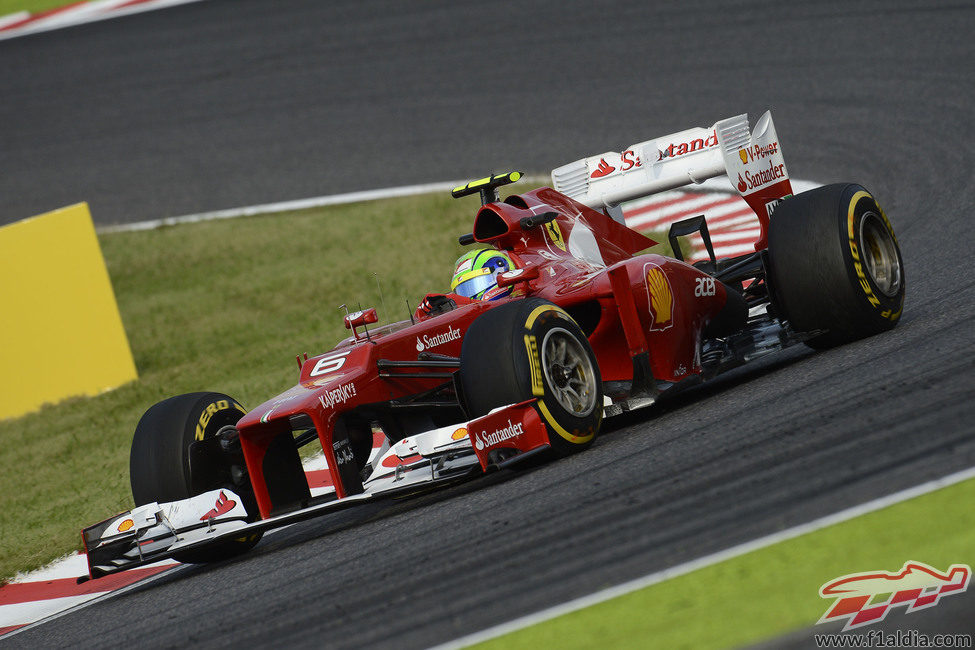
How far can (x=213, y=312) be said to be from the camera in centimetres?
1504

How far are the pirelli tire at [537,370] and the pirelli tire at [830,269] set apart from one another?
1.53 metres

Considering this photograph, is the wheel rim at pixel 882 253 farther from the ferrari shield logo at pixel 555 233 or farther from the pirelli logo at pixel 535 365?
the pirelli logo at pixel 535 365

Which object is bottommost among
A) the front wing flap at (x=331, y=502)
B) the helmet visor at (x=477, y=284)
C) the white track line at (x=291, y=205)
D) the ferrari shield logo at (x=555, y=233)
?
the front wing flap at (x=331, y=502)

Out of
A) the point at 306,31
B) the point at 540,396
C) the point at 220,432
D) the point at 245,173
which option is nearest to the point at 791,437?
the point at 540,396

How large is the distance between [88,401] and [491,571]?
345 inches

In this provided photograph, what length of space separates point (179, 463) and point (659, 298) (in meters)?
2.90

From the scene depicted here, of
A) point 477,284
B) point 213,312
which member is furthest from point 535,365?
point 213,312

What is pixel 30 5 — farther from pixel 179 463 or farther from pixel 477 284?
pixel 179 463

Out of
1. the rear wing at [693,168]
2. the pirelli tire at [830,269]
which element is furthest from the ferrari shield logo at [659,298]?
the rear wing at [693,168]

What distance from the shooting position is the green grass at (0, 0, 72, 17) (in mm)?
24734

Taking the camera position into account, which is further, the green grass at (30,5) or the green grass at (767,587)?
the green grass at (30,5)

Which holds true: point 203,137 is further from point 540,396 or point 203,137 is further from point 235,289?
point 540,396

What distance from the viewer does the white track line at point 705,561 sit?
14.5ft

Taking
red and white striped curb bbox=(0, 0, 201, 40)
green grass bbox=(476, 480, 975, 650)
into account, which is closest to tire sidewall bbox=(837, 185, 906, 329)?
green grass bbox=(476, 480, 975, 650)
